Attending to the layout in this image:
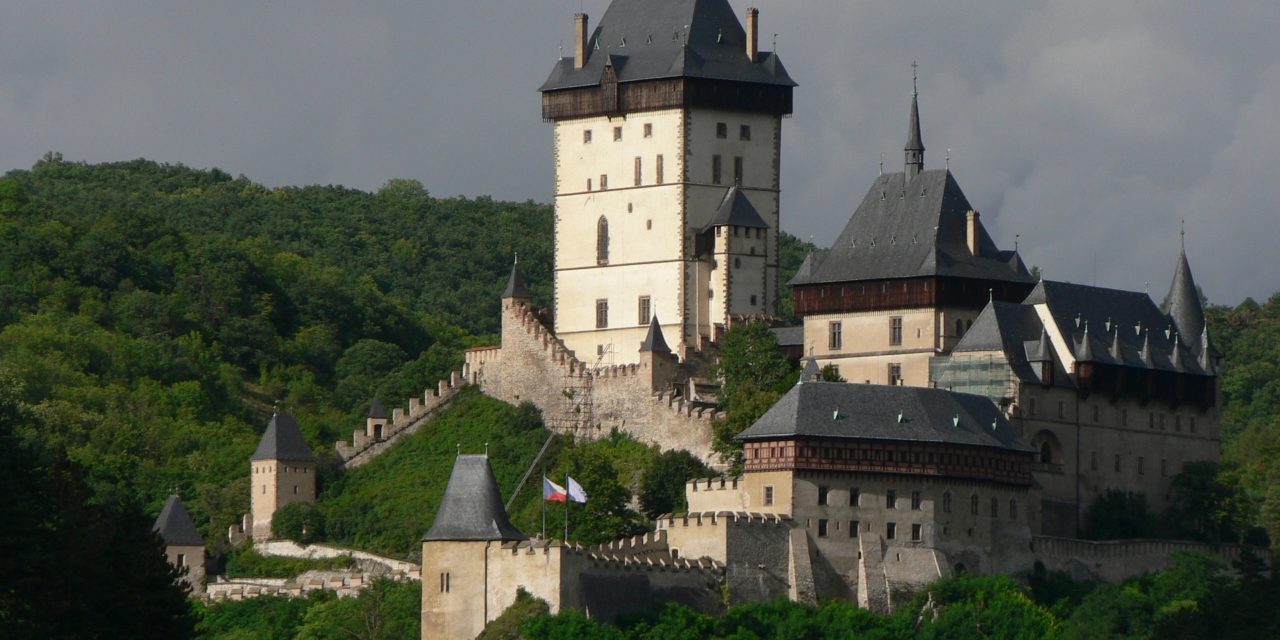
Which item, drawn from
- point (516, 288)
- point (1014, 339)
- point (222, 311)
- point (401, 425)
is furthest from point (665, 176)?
point (222, 311)

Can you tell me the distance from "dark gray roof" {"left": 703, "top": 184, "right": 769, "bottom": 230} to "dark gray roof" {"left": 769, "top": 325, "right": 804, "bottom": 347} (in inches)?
109

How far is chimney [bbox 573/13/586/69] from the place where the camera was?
94000 millimetres

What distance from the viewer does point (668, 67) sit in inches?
3622

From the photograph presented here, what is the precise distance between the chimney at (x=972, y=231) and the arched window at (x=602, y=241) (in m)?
9.73

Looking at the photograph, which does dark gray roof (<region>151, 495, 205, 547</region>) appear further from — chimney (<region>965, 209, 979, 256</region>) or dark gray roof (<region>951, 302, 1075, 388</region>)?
chimney (<region>965, 209, 979, 256</region>)

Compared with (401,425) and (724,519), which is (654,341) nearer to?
(401,425)

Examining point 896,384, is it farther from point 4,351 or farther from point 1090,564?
point 4,351

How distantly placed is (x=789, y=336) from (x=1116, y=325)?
802cm

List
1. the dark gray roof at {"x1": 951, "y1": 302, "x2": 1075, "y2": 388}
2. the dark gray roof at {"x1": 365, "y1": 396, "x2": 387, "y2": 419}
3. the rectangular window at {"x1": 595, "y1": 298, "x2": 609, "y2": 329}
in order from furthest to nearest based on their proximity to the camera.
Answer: the dark gray roof at {"x1": 365, "y1": 396, "x2": 387, "y2": 419}
the rectangular window at {"x1": 595, "y1": 298, "x2": 609, "y2": 329}
the dark gray roof at {"x1": 951, "y1": 302, "x2": 1075, "y2": 388}

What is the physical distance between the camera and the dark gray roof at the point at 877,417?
80.4 meters

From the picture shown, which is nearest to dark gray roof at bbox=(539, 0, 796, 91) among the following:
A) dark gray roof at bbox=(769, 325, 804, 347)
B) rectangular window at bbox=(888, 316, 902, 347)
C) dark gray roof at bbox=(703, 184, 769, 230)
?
dark gray roof at bbox=(703, 184, 769, 230)

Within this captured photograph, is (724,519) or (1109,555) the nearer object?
(724,519)

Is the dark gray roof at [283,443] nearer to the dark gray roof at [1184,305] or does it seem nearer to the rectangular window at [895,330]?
the rectangular window at [895,330]

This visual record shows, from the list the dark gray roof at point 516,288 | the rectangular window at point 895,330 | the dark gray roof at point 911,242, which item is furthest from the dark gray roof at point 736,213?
the rectangular window at point 895,330
